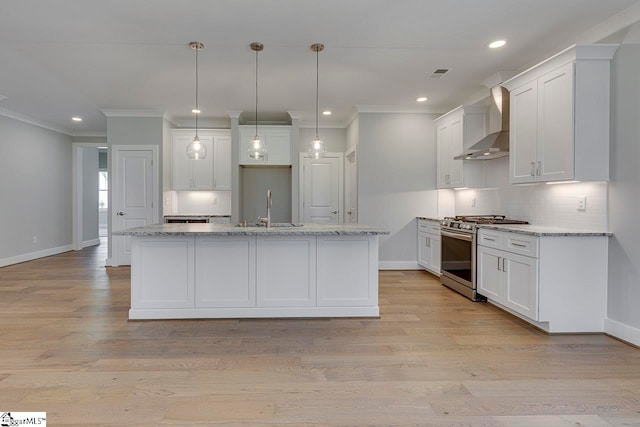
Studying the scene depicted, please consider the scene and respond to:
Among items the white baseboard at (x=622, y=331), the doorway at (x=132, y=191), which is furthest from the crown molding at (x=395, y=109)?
the white baseboard at (x=622, y=331)

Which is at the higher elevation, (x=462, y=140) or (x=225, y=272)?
(x=462, y=140)

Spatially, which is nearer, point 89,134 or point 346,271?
point 346,271

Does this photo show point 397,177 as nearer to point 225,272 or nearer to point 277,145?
point 277,145

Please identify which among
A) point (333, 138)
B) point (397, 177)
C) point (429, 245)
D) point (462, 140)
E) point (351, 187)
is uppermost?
point (333, 138)

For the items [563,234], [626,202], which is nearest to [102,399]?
[563,234]

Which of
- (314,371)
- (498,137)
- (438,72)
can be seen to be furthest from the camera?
(438,72)

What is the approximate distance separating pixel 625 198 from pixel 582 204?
16.6 inches

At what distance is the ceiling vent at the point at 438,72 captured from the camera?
14.5ft

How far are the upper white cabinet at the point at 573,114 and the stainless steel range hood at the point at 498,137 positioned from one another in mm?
703

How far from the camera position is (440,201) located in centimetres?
615

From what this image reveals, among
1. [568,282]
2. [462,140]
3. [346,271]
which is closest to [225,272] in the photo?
[346,271]

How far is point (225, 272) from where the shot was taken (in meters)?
3.62

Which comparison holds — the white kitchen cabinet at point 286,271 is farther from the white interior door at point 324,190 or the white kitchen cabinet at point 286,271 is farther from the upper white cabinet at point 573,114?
the white interior door at point 324,190

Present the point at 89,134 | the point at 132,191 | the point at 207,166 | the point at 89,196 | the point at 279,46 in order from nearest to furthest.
A: the point at 279,46
the point at 132,191
the point at 207,166
the point at 89,134
the point at 89,196
